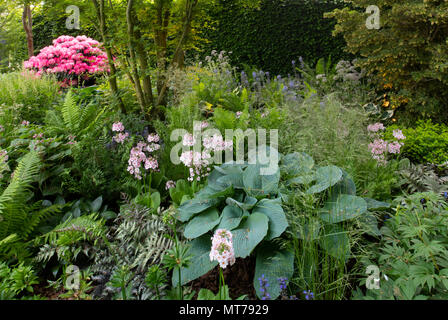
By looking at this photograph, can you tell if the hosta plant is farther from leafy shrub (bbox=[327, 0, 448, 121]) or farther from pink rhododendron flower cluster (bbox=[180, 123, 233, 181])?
leafy shrub (bbox=[327, 0, 448, 121])

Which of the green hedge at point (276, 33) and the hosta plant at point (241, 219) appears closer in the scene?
the hosta plant at point (241, 219)

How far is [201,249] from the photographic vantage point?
173 cm

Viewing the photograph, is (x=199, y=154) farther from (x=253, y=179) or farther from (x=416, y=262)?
(x=416, y=262)

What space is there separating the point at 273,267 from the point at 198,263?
373 millimetres

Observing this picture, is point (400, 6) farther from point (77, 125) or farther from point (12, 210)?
point (12, 210)

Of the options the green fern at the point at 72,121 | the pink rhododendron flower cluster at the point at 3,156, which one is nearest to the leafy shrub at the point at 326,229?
the pink rhododendron flower cluster at the point at 3,156

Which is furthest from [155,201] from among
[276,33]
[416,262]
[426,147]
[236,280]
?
[276,33]

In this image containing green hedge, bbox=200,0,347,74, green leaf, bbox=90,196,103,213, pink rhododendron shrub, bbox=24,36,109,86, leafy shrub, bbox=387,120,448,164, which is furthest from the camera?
green hedge, bbox=200,0,347,74

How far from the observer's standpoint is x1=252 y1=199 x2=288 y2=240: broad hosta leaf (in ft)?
5.28

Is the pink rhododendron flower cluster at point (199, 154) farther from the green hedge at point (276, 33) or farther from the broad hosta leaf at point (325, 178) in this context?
the green hedge at point (276, 33)

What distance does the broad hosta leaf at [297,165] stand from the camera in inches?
76.6

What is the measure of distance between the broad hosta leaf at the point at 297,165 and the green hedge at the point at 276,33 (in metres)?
5.39
